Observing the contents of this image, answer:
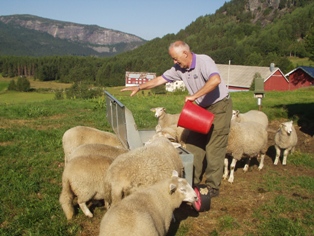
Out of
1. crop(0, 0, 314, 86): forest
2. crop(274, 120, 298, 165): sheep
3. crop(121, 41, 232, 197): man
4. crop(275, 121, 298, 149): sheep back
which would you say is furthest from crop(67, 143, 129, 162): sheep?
crop(0, 0, 314, 86): forest

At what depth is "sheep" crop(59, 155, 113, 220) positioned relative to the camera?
4984 millimetres

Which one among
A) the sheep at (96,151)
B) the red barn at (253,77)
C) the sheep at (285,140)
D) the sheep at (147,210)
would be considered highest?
the sheep at (96,151)

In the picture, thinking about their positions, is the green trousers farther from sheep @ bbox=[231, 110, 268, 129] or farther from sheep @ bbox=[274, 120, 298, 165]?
sheep @ bbox=[231, 110, 268, 129]

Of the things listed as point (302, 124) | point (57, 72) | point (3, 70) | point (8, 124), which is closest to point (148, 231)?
point (8, 124)

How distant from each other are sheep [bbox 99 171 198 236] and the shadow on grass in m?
9.70

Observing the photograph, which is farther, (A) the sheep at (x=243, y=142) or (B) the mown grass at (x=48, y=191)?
(A) the sheep at (x=243, y=142)

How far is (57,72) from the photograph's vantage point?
12219 centimetres

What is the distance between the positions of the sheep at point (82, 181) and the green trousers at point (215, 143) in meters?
1.83

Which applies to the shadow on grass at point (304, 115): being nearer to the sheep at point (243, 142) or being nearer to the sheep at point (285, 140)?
the sheep at point (285, 140)

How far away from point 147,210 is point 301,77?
57261 millimetres

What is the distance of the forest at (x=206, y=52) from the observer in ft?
324

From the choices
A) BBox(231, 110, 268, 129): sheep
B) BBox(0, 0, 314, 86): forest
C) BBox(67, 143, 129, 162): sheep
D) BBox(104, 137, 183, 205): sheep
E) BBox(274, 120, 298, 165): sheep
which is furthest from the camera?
BBox(0, 0, 314, 86): forest

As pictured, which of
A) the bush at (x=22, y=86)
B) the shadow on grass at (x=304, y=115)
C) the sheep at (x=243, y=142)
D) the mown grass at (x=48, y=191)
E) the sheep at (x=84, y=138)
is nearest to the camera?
the mown grass at (x=48, y=191)

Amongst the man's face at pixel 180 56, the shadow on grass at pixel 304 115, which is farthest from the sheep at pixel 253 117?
the man's face at pixel 180 56
